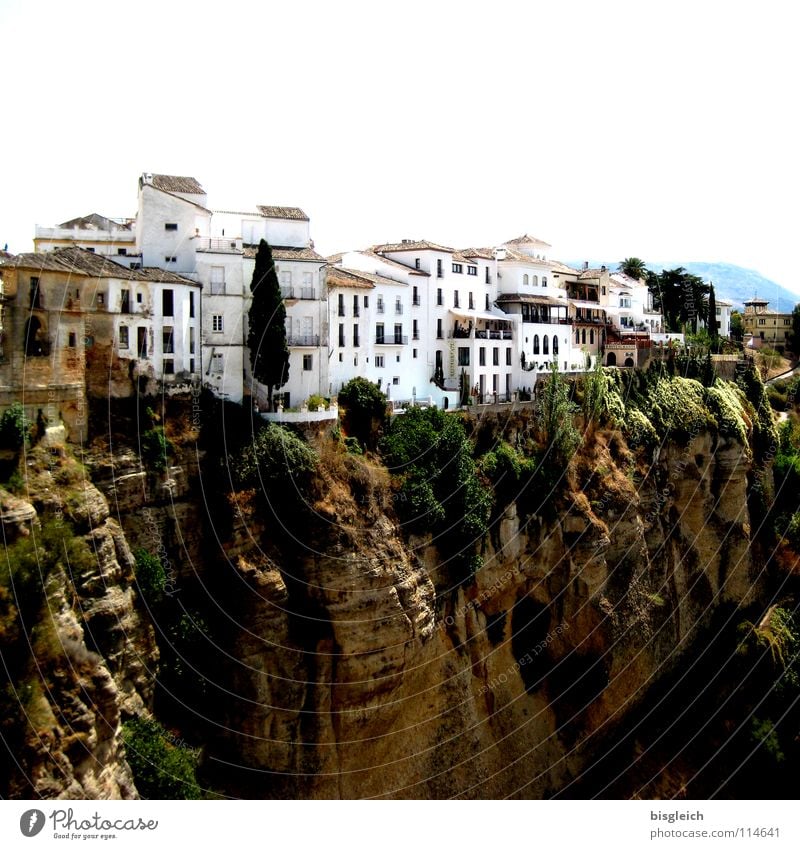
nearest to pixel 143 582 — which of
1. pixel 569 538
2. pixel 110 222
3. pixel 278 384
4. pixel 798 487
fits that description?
pixel 278 384

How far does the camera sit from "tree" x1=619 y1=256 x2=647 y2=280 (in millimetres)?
74750

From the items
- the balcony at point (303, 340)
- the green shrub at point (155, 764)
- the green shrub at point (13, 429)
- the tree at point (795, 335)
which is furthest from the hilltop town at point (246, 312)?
the tree at point (795, 335)

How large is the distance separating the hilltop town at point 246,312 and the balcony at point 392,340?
0.22 feet

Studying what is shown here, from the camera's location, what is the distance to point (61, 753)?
2180 cm

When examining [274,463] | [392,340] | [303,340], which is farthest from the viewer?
[392,340]

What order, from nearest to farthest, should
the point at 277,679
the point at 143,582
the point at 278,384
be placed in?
the point at 143,582, the point at 277,679, the point at 278,384

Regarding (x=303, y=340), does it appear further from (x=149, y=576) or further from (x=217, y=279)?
(x=149, y=576)

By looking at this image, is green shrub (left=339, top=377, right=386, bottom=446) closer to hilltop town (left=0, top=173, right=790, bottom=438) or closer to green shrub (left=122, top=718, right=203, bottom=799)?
hilltop town (left=0, top=173, right=790, bottom=438)

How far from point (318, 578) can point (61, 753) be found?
12.0m

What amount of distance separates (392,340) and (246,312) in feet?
29.3

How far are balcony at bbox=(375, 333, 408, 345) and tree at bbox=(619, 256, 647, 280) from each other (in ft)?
119

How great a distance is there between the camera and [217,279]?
113ft

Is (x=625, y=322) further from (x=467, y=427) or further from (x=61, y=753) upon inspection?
(x=61, y=753)
